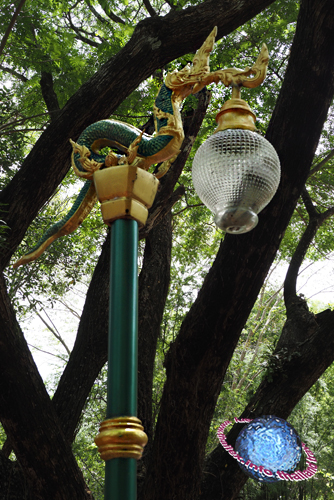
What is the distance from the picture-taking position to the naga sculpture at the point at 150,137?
1893mm

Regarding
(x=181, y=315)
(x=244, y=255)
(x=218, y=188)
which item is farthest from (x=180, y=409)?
(x=181, y=315)

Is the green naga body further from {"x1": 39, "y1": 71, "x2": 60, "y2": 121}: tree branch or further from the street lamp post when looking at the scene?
{"x1": 39, "y1": 71, "x2": 60, "y2": 121}: tree branch

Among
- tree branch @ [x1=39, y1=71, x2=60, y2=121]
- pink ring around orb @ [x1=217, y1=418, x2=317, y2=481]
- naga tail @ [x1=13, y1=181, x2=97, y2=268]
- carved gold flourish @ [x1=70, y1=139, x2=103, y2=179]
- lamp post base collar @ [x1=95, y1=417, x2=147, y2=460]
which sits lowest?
lamp post base collar @ [x1=95, y1=417, x2=147, y2=460]

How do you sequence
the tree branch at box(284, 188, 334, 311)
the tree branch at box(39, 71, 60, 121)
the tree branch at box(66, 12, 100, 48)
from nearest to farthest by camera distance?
1. the tree branch at box(284, 188, 334, 311)
2. the tree branch at box(39, 71, 60, 121)
3. the tree branch at box(66, 12, 100, 48)

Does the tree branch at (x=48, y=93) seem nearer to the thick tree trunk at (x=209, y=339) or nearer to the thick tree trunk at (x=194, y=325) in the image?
the thick tree trunk at (x=194, y=325)

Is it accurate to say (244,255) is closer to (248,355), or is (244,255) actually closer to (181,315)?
(181,315)

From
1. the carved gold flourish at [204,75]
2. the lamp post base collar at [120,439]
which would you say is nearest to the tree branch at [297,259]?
the carved gold flourish at [204,75]

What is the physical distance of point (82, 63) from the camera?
575 cm

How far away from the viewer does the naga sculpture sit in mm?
1893

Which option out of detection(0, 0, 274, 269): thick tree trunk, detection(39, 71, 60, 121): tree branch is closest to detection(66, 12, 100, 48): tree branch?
detection(39, 71, 60, 121): tree branch

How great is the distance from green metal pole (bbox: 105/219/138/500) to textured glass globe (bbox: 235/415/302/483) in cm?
253

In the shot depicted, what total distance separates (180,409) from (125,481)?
1.84m

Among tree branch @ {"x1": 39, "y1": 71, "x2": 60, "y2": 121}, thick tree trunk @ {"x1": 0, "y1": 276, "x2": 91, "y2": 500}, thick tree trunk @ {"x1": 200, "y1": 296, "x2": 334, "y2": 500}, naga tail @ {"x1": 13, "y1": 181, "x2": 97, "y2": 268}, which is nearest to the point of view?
naga tail @ {"x1": 13, "y1": 181, "x2": 97, "y2": 268}

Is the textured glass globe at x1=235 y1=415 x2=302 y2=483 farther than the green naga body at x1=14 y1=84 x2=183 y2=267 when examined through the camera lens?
Yes
